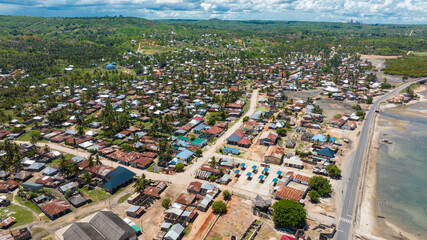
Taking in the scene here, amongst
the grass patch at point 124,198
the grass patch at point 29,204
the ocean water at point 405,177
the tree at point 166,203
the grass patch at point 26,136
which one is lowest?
the grass patch at point 26,136

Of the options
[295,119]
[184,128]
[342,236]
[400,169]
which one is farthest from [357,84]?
[342,236]

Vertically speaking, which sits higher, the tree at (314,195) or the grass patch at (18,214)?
the tree at (314,195)

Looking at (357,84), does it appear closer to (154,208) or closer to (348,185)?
(348,185)

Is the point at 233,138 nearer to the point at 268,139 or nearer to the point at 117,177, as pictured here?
the point at 268,139

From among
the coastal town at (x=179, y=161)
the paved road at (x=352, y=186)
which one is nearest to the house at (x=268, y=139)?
the coastal town at (x=179, y=161)

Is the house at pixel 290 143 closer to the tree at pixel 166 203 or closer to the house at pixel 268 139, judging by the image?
the house at pixel 268 139

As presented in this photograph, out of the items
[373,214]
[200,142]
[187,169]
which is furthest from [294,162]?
[187,169]

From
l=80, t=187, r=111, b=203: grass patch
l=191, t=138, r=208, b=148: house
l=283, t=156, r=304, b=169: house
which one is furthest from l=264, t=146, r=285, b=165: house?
l=80, t=187, r=111, b=203: grass patch
